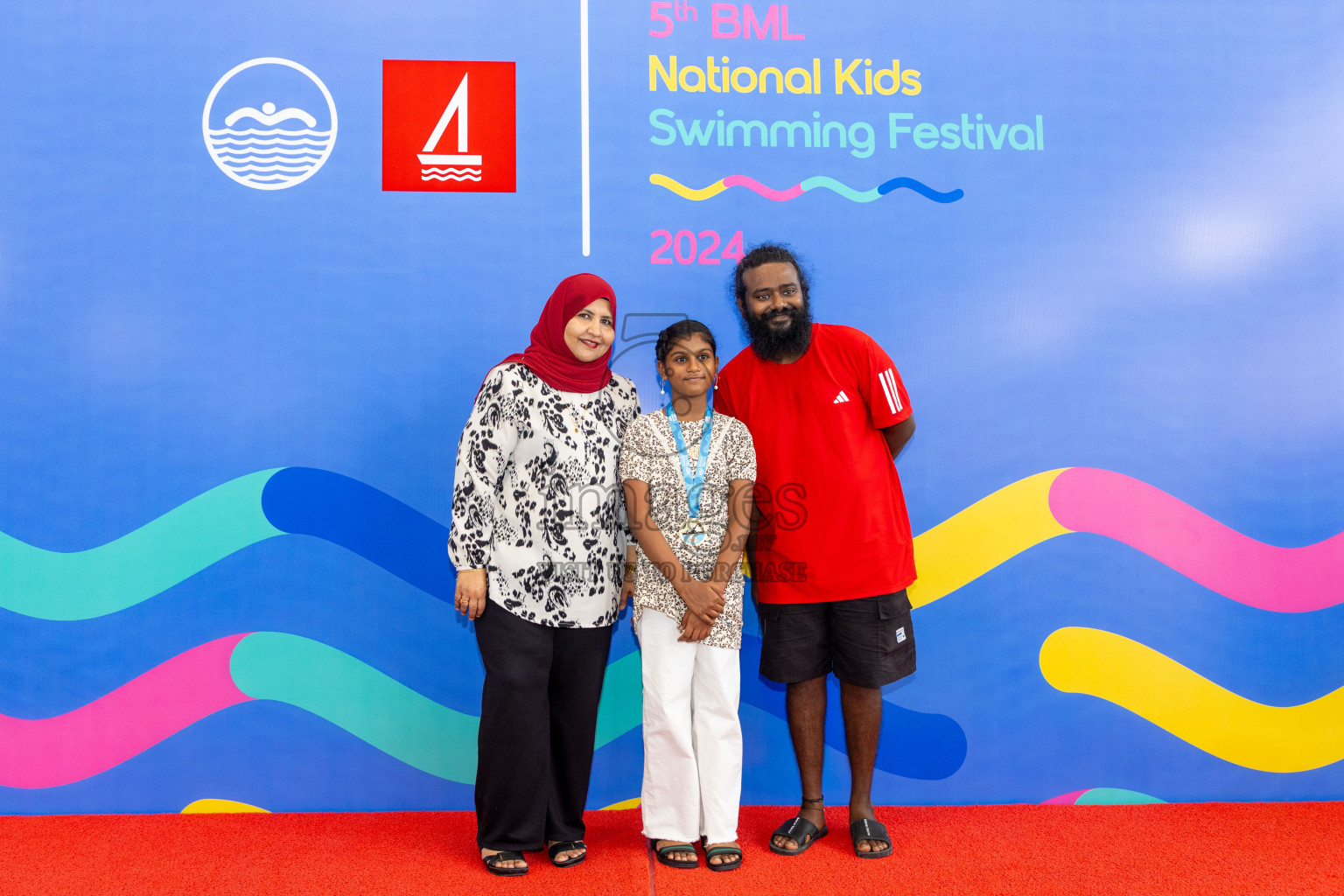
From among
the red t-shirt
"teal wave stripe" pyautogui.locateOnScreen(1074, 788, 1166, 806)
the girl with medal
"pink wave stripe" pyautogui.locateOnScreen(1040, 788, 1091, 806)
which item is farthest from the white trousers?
"teal wave stripe" pyautogui.locateOnScreen(1074, 788, 1166, 806)

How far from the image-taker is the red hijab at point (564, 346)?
7.58 ft

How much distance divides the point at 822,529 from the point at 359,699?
163cm

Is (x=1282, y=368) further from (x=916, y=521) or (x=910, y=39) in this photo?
(x=910, y=39)

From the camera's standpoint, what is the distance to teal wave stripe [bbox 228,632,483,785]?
8.91ft

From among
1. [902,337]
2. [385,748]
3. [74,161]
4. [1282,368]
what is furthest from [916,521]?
[74,161]

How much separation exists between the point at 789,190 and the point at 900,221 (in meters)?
0.40

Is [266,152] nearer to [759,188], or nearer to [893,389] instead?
[759,188]

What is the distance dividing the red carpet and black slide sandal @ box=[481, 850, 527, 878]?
2 centimetres

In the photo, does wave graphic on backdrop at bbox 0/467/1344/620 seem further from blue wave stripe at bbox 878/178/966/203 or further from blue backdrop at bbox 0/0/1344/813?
blue wave stripe at bbox 878/178/966/203

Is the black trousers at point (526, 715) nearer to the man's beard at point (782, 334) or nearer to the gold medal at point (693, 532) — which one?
the gold medal at point (693, 532)

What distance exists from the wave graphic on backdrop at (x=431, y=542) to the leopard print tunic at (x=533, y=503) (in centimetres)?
53

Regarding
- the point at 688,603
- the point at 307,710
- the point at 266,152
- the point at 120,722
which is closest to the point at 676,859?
the point at 688,603

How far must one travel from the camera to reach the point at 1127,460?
9.33 feet

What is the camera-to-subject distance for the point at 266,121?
2.73 metres
